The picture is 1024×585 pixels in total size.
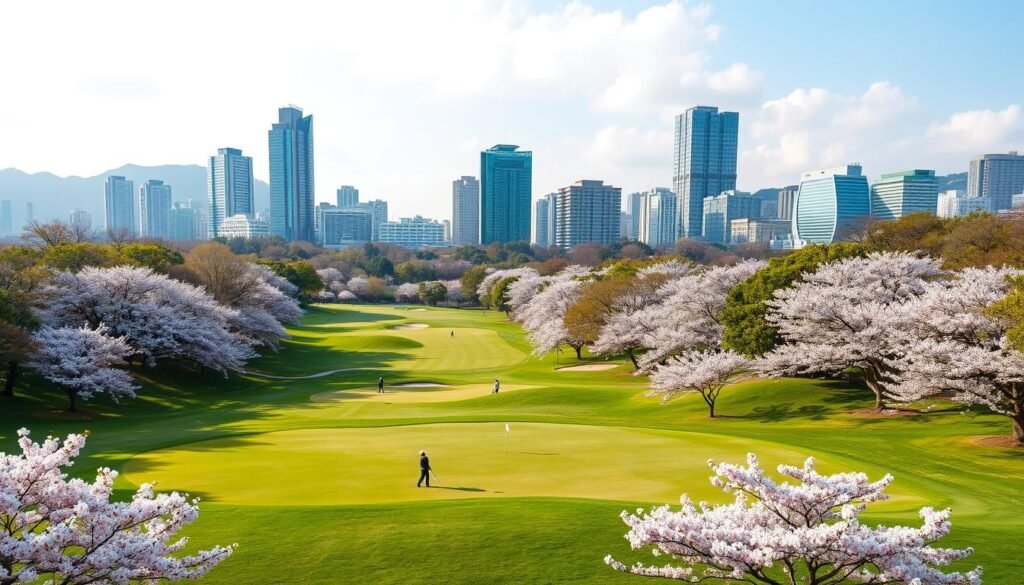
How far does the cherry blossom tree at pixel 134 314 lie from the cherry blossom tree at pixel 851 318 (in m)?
36.1

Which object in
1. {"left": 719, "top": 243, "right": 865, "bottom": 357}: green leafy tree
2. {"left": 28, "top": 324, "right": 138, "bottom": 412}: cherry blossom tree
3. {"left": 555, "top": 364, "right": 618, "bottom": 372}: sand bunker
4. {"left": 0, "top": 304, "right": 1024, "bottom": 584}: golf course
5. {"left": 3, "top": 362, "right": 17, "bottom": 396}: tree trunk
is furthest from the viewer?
{"left": 555, "top": 364, "right": 618, "bottom": 372}: sand bunker

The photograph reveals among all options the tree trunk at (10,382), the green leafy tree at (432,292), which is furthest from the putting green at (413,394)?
the green leafy tree at (432,292)

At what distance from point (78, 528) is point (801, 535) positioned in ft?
27.6

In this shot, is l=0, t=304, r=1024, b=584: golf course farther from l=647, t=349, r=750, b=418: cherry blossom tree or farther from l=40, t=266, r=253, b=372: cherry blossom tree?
l=40, t=266, r=253, b=372: cherry blossom tree

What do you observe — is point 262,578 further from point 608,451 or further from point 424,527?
point 608,451

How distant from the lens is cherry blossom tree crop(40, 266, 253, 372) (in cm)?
4494

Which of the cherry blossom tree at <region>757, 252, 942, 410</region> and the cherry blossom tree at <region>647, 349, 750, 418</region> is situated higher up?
the cherry blossom tree at <region>757, 252, 942, 410</region>

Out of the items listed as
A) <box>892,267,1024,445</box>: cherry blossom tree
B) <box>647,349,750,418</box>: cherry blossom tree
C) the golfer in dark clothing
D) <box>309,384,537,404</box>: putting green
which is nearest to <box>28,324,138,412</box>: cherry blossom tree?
<box>309,384,537,404</box>: putting green

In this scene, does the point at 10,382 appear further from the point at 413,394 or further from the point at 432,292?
the point at 432,292

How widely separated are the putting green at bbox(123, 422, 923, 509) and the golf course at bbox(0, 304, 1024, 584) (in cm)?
12

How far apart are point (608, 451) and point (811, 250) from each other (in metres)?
→ 30.1

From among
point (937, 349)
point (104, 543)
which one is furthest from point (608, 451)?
point (104, 543)

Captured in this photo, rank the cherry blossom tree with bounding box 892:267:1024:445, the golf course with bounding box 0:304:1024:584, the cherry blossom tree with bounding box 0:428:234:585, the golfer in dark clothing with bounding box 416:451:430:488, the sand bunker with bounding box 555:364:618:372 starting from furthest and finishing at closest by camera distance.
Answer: the sand bunker with bounding box 555:364:618:372 → the cherry blossom tree with bounding box 892:267:1024:445 → the golfer in dark clothing with bounding box 416:451:430:488 → the golf course with bounding box 0:304:1024:584 → the cherry blossom tree with bounding box 0:428:234:585

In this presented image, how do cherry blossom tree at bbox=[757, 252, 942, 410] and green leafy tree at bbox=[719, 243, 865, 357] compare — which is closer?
cherry blossom tree at bbox=[757, 252, 942, 410]
